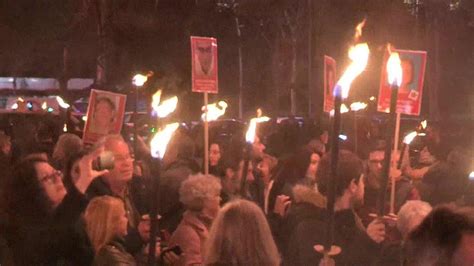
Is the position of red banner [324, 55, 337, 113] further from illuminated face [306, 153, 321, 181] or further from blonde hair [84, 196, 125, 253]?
blonde hair [84, 196, 125, 253]

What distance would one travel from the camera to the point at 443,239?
134 inches

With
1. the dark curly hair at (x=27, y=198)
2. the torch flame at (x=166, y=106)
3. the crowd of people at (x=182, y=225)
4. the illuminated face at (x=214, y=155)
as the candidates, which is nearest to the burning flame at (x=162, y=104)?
the torch flame at (x=166, y=106)

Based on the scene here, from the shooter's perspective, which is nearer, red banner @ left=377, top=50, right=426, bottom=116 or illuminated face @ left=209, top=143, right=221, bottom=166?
red banner @ left=377, top=50, right=426, bottom=116

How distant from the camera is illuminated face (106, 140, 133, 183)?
264 inches

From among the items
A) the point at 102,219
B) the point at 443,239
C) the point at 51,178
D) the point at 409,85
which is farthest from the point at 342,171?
the point at 409,85

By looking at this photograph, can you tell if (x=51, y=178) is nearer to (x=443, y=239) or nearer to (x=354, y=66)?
(x=354, y=66)

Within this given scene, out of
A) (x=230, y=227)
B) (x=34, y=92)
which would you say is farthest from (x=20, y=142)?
(x=34, y=92)

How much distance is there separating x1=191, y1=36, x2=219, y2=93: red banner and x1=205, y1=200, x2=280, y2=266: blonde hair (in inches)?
208

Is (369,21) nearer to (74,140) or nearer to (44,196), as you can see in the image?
(74,140)

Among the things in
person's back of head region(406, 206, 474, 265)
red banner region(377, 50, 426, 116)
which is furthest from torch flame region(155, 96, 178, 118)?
person's back of head region(406, 206, 474, 265)

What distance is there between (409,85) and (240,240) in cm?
378

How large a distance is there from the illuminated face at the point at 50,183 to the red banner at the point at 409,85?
3128 mm

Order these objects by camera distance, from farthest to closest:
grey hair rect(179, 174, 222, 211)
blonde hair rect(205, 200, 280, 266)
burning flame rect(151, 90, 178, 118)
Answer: grey hair rect(179, 174, 222, 211) < burning flame rect(151, 90, 178, 118) < blonde hair rect(205, 200, 280, 266)

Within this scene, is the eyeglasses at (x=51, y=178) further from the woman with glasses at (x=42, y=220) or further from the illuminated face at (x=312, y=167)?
the illuminated face at (x=312, y=167)
